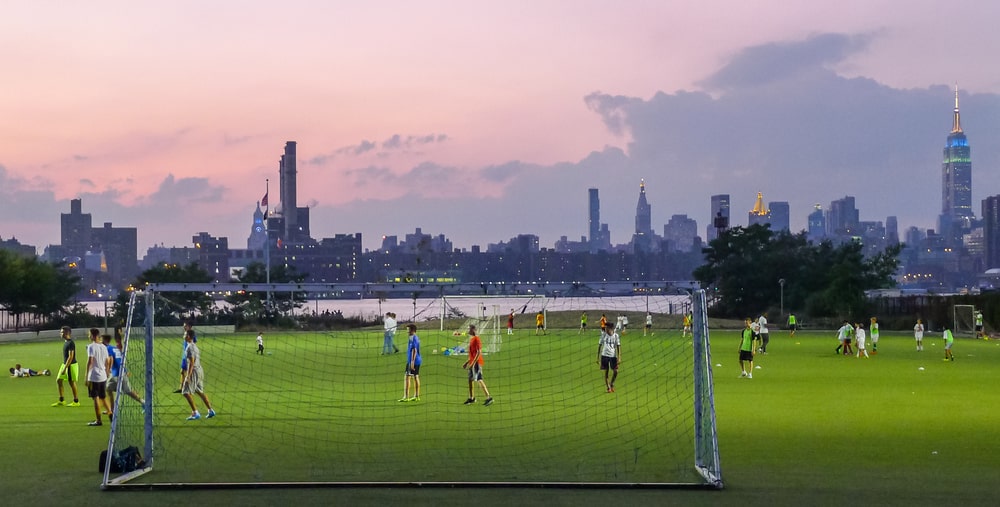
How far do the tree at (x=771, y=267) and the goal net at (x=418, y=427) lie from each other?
6522cm

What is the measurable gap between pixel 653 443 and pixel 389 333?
22.7 metres

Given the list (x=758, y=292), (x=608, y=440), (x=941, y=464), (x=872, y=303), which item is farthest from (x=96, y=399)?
(x=758, y=292)

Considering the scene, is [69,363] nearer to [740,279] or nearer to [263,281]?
[263,281]

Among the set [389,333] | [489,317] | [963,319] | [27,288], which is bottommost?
[963,319]

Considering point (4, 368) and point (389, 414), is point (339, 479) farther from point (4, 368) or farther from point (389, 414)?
point (4, 368)

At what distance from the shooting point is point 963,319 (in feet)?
202

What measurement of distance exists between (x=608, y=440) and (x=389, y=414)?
5.22m

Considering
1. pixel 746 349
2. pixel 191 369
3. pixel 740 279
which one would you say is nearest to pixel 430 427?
pixel 191 369

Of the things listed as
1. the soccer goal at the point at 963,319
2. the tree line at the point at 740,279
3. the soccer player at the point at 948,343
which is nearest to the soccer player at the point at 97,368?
the soccer player at the point at 948,343

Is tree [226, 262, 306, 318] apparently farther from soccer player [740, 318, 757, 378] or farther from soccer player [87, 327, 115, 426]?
soccer player [87, 327, 115, 426]

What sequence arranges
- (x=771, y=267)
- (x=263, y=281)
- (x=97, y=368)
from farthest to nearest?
(x=771, y=267), (x=263, y=281), (x=97, y=368)

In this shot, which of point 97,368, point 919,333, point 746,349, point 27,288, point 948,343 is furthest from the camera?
point 27,288

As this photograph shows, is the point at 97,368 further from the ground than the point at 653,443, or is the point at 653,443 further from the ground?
the point at 97,368

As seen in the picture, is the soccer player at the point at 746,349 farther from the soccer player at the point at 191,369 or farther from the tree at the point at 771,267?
the tree at the point at 771,267
